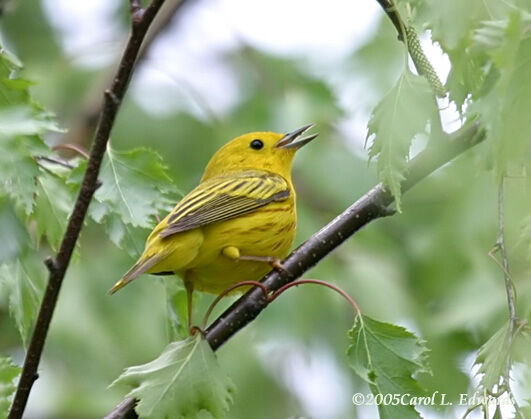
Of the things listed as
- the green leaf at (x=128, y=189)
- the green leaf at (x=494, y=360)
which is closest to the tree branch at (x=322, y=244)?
the green leaf at (x=128, y=189)

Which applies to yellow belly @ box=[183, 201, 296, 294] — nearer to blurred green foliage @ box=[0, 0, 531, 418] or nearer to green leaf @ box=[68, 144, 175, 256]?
blurred green foliage @ box=[0, 0, 531, 418]

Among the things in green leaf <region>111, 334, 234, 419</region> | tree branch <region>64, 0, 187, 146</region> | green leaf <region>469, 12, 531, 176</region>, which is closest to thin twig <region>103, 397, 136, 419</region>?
green leaf <region>111, 334, 234, 419</region>

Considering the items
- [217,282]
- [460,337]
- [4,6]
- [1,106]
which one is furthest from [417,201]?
[1,106]

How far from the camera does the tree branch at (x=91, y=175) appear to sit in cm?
266

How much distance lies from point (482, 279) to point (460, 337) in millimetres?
458

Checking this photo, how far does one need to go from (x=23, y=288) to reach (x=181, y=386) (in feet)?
2.41

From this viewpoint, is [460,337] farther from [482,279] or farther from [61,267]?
[61,267]

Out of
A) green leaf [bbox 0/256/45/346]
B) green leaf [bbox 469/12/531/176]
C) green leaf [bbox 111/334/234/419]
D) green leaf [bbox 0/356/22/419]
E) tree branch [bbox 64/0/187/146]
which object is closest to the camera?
green leaf [bbox 469/12/531/176]

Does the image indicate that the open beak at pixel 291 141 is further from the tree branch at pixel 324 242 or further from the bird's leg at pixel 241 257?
the tree branch at pixel 324 242

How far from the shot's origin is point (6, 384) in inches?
138

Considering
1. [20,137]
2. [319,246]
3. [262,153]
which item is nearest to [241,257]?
[319,246]

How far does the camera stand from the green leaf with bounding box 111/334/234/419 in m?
3.22

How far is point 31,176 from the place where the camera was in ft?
10.2

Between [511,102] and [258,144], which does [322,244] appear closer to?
[511,102]
